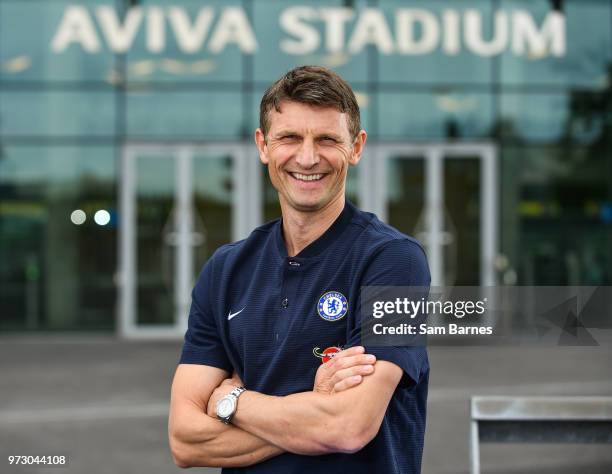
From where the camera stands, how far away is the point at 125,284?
43.3ft

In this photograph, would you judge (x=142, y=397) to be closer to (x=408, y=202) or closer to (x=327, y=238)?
(x=408, y=202)

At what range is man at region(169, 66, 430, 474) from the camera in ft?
7.22

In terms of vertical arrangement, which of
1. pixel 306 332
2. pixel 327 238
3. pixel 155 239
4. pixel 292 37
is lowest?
pixel 155 239

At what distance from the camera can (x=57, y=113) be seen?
13.3 m

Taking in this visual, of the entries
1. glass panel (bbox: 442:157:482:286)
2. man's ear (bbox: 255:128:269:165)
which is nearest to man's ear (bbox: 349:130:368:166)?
man's ear (bbox: 255:128:269:165)

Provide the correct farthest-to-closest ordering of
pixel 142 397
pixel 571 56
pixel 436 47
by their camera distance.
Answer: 1. pixel 571 56
2. pixel 436 47
3. pixel 142 397

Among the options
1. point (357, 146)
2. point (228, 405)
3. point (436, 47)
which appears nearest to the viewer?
point (228, 405)

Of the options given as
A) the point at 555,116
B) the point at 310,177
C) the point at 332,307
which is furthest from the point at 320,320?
the point at 555,116

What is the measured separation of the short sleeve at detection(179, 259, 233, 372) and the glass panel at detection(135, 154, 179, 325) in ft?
35.2

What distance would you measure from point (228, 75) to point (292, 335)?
457 inches

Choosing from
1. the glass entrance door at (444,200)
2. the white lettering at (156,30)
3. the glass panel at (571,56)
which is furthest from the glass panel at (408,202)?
the white lettering at (156,30)

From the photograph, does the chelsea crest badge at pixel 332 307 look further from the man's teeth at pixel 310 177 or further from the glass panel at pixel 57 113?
the glass panel at pixel 57 113

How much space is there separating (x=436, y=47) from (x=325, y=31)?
1.76 metres

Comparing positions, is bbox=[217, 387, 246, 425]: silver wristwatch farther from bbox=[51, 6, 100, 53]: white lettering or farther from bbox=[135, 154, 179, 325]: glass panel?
bbox=[51, 6, 100, 53]: white lettering
